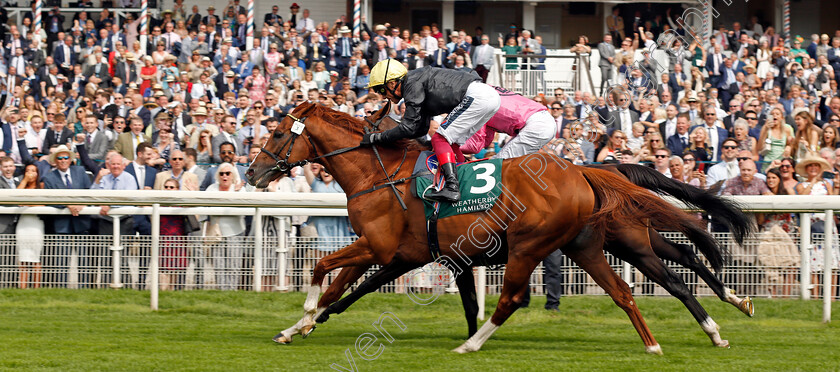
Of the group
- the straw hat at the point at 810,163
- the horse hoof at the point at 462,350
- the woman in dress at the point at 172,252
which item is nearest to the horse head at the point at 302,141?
the horse hoof at the point at 462,350

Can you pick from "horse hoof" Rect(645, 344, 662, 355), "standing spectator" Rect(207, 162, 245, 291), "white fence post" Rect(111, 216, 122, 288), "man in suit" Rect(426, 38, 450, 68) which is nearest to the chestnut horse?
"horse hoof" Rect(645, 344, 662, 355)

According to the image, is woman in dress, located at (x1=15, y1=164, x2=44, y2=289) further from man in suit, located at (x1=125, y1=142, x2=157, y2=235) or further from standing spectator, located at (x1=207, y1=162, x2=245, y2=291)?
standing spectator, located at (x1=207, y1=162, x2=245, y2=291)

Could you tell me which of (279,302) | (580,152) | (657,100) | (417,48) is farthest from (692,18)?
(279,302)

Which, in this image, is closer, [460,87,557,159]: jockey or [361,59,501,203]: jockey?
[361,59,501,203]: jockey

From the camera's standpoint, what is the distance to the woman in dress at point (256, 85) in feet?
44.0

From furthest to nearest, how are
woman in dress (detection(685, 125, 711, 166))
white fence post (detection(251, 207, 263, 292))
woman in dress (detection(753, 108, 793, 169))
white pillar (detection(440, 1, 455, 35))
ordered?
white pillar (detection(440, 1, 455, 35)), woman in dress (detection(753, 108, 793, 169)), woman in dress (detection(685, 125, 711, 166)), white fence post (detection(251, 207, 263, 292))

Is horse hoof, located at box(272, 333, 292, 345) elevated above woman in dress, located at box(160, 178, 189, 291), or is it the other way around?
woman in dress, located at box(160, 178, 189, 291)

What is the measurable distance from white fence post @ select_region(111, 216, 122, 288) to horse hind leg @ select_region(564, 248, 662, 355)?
370 cm

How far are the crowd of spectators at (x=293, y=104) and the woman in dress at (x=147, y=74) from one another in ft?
0.07

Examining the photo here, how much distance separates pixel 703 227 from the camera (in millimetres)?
6234

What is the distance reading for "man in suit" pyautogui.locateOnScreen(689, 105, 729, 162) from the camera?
10.4m

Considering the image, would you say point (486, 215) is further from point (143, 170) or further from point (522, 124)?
point (143, 170)

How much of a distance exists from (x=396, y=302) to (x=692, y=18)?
48.5 feet

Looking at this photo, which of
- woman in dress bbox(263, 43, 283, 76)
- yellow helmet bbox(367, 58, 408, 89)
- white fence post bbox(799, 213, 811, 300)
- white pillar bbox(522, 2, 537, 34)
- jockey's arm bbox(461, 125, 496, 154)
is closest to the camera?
yellow helmet bbox(367, 58, 408, 89)
